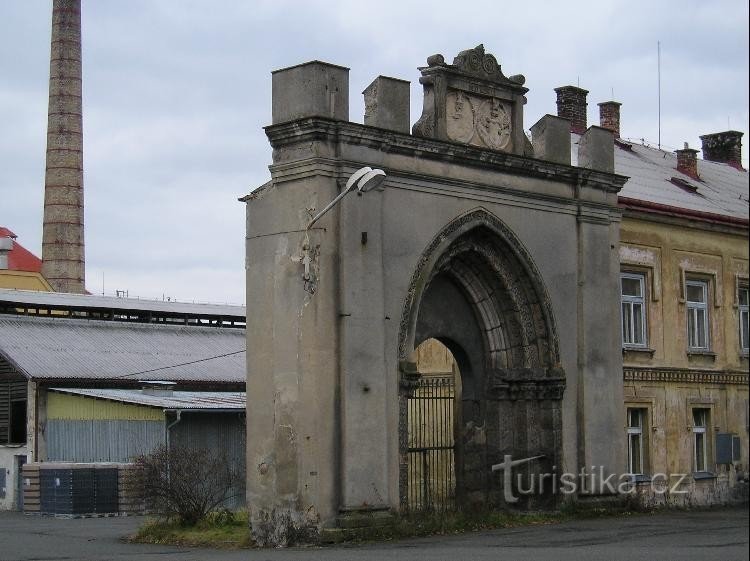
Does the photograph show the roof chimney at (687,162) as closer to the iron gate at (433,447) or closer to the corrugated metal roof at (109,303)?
the iron gate at (433,447)

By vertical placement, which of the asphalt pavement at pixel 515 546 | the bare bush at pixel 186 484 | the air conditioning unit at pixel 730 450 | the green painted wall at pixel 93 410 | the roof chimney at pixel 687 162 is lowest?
the asphalt pavement at pixel 515 546

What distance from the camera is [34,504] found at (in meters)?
30.2

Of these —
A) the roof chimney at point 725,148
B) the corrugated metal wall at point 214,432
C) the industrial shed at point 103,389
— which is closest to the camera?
the corrugated metal wall at point 214,432

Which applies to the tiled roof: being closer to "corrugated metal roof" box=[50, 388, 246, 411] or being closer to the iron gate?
"corrugated metal roof" box=[50, 388, 246, 411]

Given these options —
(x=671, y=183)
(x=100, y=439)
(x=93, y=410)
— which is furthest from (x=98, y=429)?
(x=671, y=183)

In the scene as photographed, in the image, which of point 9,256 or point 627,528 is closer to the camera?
point 627,528

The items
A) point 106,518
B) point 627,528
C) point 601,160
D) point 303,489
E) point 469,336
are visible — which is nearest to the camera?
point 303,489

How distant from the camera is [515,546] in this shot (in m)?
16.8

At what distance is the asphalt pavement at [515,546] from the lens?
1520 cm

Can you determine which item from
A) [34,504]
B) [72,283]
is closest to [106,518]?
[34,504]

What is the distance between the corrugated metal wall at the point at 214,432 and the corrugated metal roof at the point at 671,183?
36.2 ft

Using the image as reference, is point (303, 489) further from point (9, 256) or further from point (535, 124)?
point (9, 256)

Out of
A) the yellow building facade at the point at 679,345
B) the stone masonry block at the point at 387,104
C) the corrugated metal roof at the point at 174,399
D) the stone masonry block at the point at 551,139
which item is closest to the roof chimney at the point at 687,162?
the yellow building facade at the point at 679,345

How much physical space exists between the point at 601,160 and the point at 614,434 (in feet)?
16.8
